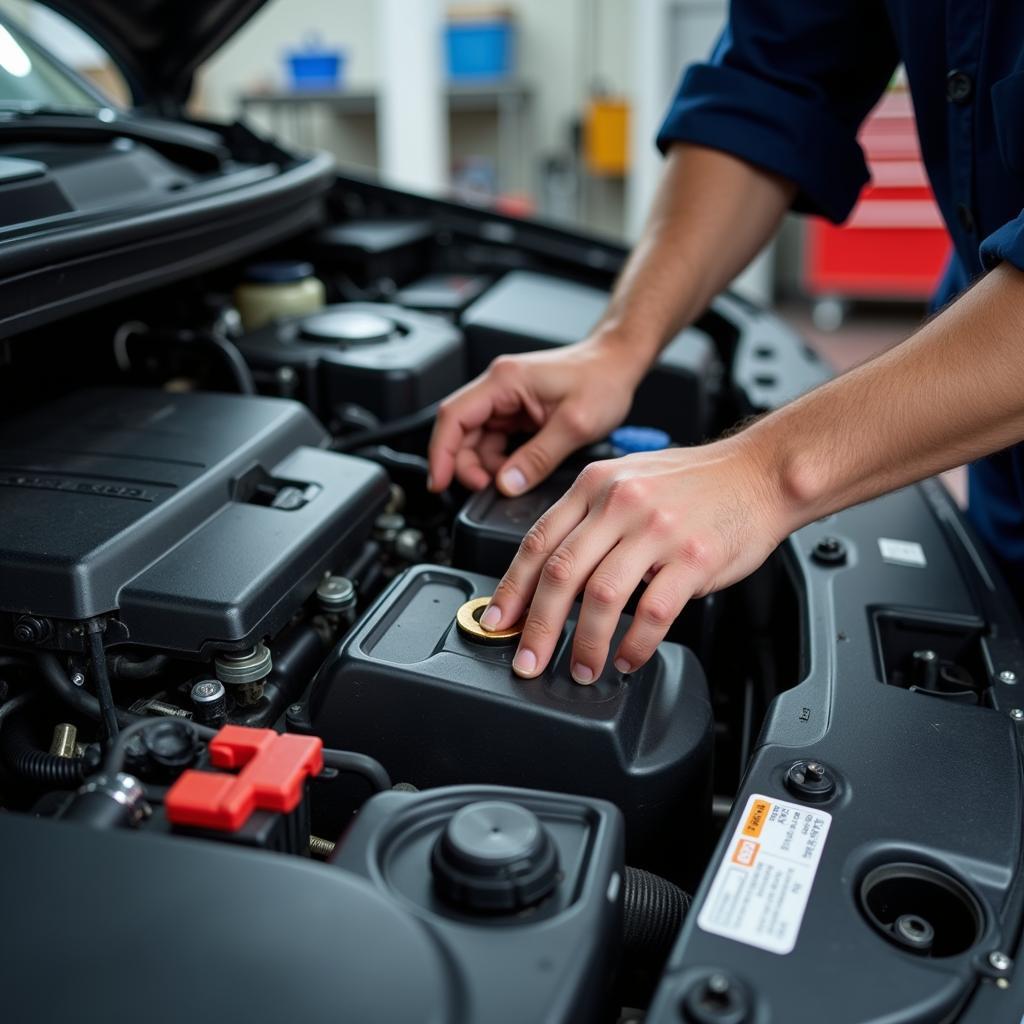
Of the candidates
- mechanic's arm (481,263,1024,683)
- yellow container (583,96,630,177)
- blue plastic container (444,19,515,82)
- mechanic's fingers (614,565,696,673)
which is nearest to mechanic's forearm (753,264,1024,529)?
mechanic's arm (481,263,1024,683)

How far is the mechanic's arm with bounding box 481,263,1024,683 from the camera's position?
0.69 m

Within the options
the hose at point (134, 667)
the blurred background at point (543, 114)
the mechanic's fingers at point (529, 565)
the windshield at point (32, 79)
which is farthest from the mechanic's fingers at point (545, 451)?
the blurred background at point (543, 114)

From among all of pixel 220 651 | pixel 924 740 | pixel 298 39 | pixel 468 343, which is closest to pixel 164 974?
pixel 220 651

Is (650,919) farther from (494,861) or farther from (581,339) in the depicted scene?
(581,339)

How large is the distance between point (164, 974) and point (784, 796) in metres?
0.37

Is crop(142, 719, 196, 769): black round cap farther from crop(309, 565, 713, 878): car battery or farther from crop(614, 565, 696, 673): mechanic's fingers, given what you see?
crop(614, 565, 696, 673): mechanic's fingers

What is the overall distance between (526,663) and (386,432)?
1.50 ft

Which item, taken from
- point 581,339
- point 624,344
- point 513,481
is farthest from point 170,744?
point 581,339

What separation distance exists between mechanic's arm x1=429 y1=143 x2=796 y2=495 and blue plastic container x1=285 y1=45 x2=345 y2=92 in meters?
4.41

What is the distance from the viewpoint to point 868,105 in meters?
1.24

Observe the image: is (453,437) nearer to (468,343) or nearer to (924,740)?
(468,343)

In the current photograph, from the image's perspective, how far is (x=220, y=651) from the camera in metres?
0.72

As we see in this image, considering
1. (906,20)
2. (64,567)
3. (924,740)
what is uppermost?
(906,20)

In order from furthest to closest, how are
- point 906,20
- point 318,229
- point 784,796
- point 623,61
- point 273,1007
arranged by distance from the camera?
point 623,61, point 318,229, point 906,20, point 784,796, point 273,1007
